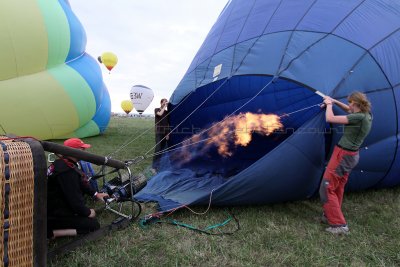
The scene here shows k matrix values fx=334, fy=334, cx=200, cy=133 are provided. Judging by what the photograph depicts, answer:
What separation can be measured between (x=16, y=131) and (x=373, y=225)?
5.59m

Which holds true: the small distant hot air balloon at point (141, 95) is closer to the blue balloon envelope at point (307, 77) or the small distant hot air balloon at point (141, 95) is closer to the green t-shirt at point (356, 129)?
the blue balloon envelope at point (307, 77)

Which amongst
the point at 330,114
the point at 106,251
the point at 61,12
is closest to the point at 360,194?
the point at 330,114

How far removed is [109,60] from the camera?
16047 mm

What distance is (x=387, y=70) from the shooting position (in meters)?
3.18

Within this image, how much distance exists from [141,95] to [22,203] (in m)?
25.2

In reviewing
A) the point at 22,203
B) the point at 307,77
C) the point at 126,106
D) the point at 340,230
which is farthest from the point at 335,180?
the point at 126,106

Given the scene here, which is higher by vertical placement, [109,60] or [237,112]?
[109,60]

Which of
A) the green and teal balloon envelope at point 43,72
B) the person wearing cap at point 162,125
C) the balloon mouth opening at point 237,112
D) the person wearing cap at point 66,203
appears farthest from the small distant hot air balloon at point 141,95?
the person wearing cap at point 66,203

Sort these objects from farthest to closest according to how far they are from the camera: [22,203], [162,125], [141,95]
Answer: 1. [141,95]
2. [162,125]
3. [22,203]

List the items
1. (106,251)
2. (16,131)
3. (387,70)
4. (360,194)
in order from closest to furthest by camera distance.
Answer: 1. (106,251)
2. (387,70)
3. (360,194)
4. (16,131)

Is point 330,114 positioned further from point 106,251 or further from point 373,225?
point 106,251

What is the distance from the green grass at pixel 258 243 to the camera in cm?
221

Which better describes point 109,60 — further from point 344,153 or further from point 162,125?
point 344,153

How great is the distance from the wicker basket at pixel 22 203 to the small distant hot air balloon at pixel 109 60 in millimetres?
15171
